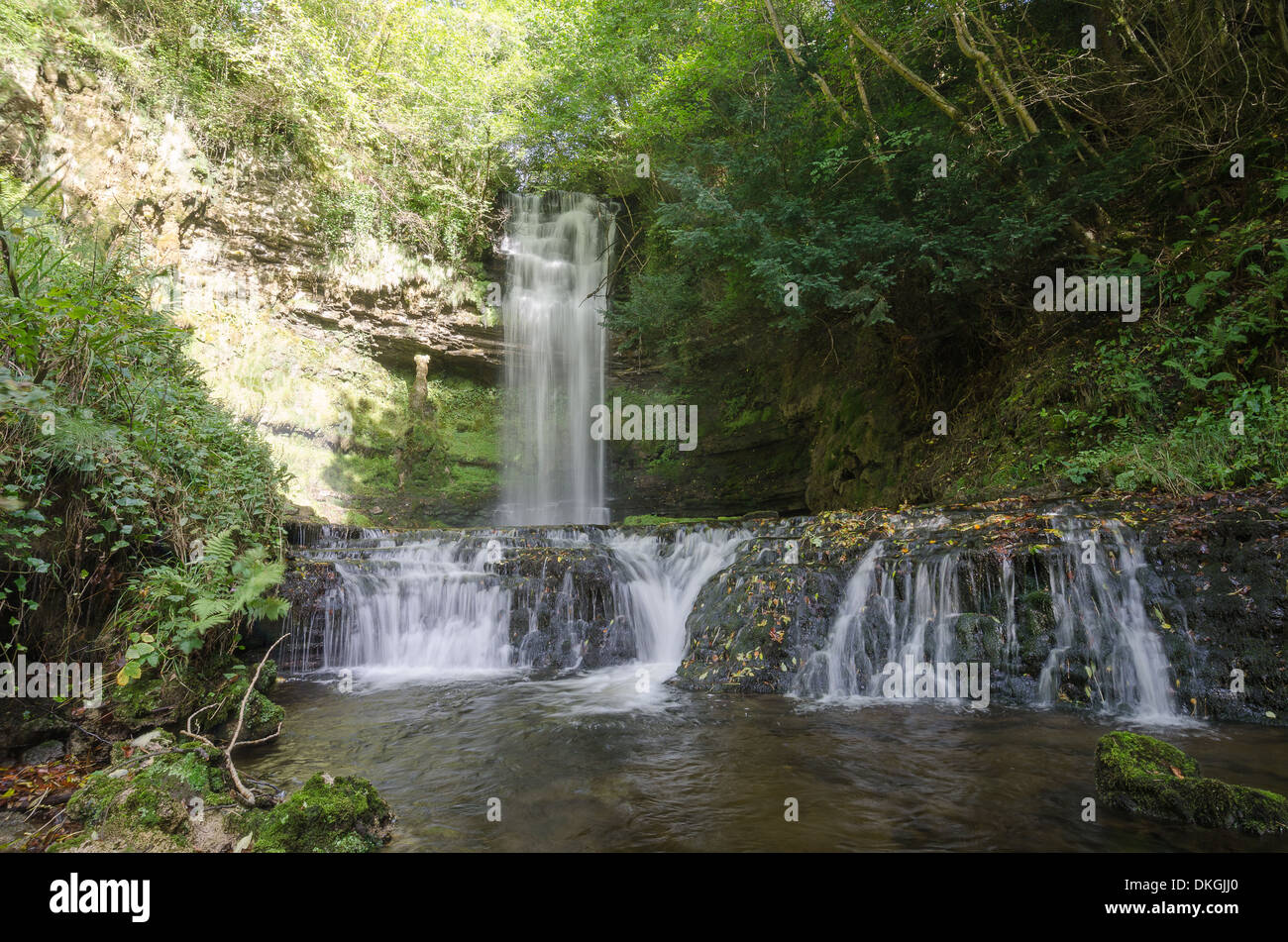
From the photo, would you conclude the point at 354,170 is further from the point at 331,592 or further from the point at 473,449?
the point at 331,592

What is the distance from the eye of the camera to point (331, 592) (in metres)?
8.02

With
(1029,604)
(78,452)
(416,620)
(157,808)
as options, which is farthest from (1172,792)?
(416,620)

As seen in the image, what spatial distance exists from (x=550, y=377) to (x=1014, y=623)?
48.1ft

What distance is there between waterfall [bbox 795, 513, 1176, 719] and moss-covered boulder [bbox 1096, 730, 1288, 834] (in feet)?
5.91

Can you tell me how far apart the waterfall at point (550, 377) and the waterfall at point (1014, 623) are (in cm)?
1220

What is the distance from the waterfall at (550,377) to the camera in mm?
17984

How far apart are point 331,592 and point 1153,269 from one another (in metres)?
11.8

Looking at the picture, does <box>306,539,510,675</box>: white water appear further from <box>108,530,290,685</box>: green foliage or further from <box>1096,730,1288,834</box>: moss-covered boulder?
<box>1096,730,1288,834</box>: moss-covered boulder

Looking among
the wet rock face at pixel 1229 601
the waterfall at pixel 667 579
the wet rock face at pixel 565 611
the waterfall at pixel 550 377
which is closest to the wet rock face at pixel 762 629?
the waterfall at pixel 667 579

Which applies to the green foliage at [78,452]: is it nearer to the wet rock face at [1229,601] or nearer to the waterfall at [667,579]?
the waterfall at [667,579]

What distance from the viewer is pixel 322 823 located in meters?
2.75

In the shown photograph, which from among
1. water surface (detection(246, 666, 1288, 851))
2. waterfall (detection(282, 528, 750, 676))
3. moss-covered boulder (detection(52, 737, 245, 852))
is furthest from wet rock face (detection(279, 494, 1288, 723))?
moss-covered boulder (detection(52, 737, 245, 852))
